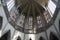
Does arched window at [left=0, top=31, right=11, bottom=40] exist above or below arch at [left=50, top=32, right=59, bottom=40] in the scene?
below

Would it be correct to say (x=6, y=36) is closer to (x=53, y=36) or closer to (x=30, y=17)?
(x=30, y=17)

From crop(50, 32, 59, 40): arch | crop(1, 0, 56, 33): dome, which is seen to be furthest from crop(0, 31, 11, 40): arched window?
crop(50, 32, 59, 40): arch

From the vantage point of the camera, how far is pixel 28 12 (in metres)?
21.6

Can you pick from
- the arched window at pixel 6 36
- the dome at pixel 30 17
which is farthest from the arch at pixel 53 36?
the arched window at pixel 6 36

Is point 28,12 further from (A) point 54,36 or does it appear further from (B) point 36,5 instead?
(A) point 54,36

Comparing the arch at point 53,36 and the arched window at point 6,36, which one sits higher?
the arch at point 53,36

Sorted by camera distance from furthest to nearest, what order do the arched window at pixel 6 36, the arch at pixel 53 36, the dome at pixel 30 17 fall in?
1. the dome at pixel 30 17
2. the arched window at pixel 6 36
3. the arch at pixel 53 36

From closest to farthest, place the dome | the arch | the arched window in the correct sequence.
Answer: the arch → the arched window → the dome

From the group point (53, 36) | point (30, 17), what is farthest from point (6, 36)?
point (53, 36)

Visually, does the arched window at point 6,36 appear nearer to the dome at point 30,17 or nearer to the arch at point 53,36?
the dome at point 30,17

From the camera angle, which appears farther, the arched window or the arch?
the arched window

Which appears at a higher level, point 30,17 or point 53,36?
point 53,36

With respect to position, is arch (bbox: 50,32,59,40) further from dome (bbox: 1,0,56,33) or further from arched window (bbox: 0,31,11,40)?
arched window (bbox: 0,31,11,40)

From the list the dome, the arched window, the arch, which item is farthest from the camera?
the dome
